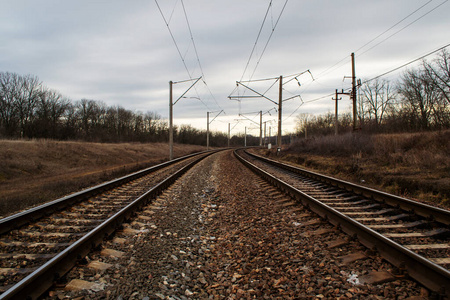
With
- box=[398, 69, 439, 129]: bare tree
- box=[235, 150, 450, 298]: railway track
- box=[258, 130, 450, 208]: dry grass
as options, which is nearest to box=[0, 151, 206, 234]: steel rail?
box=[235, 150, 450, 298]: railway track


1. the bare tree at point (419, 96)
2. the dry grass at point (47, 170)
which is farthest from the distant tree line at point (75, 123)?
the bare tree at point (419, 96)

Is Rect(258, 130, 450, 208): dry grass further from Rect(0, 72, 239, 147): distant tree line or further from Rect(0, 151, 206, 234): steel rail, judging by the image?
Rect(0, 72, 239, 147): distant tree line

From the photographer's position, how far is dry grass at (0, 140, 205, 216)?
30.2 feet

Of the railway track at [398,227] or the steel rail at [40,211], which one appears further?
the steel rail at [40,211]

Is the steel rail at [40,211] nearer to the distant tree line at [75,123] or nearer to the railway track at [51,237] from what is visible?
the railway track at [51,237]

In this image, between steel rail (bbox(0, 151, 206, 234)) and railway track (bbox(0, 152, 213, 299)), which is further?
steel rail (bbox(0, 151, 206, 234))

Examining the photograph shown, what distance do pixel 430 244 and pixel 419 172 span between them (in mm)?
8234

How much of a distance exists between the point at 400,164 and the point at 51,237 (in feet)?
46.6

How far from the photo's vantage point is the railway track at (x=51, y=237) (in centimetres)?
303

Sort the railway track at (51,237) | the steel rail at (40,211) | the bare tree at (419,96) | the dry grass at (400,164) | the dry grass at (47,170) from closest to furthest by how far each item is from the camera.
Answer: the railway track at (51,237) → the steel rail at (40,211) → the dry grass at (400,164) → the dry grass at (47,170) → the bare tree at (419,96)

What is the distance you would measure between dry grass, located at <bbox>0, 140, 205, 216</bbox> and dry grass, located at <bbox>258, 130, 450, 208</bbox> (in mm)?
11558

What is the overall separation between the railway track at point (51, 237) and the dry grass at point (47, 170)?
80.9 inches

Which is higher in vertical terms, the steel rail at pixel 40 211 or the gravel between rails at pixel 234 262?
the steel rail at pixel 40 211

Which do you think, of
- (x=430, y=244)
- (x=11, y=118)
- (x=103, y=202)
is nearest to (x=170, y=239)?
(x=103, y=202)
